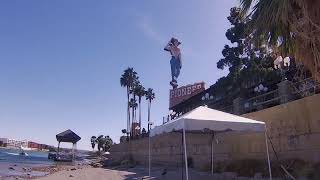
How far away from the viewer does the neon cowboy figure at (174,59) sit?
55625mm

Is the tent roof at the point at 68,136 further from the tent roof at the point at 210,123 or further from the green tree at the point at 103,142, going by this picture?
the green tree at the point at 103,142

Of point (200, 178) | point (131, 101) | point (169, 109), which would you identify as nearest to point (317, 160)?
point (200, 178)

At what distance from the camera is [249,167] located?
1688cm

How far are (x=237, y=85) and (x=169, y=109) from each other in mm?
25786

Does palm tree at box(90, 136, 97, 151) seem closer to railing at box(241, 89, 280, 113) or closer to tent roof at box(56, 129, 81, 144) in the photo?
tent roof at box(56, 129, 81, 144)

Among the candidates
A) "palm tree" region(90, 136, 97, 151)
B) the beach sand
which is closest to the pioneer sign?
the beach sand

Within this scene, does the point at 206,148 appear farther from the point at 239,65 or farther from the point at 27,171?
the point at 27,171

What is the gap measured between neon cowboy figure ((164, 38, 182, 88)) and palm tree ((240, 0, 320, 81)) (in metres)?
45.3

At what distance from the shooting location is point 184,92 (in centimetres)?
4897

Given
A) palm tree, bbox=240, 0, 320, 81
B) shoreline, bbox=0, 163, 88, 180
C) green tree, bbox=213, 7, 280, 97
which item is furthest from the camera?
shoreline, bbox=0, 163, 88, 180

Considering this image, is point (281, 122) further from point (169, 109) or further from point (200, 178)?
point (169, 109)

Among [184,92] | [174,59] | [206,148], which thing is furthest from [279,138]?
[174,59]

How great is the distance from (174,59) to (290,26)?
4706cm

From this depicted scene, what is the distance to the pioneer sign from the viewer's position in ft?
153
